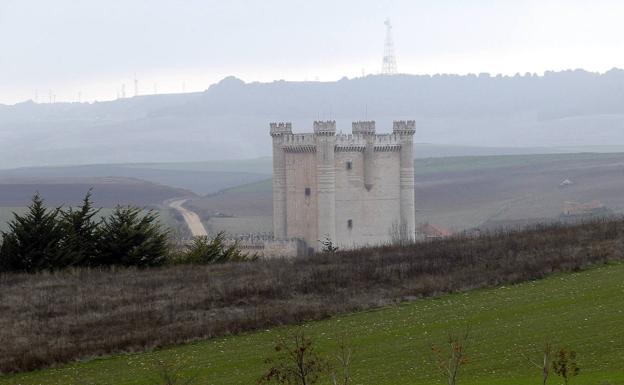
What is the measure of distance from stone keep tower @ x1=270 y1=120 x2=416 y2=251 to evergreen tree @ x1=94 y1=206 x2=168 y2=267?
28586 mm

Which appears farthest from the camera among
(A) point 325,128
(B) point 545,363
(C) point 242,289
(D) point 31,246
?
(A) point 325,128

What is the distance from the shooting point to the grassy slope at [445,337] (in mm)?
19578

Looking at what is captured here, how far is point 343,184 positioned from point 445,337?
1860 inches

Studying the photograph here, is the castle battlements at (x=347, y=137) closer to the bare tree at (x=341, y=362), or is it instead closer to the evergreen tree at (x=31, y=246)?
the evergreen tree at (x=31, y=246)

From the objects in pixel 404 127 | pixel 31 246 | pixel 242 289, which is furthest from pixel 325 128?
pixel 242 289

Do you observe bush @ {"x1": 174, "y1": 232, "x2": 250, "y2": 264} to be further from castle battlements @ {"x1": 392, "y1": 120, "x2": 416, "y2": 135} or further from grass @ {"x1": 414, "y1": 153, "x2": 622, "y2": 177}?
grass @ {"x1": 414, "y1": 153, "x2": 622, "y2": 177}

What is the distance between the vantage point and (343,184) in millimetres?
69750

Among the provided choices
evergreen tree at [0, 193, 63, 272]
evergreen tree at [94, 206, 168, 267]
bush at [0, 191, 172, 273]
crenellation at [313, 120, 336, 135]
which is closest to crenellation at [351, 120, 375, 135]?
crenellation at [313, 120, 336, 135]

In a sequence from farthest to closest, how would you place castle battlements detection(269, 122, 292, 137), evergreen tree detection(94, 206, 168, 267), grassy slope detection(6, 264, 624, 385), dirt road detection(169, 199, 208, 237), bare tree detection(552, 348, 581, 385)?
dirt road detection(169, 199, 208, 237), castle battlements detection(269, 122, 292, 137), evergreen tree detection(94, 206, 168, 267), grassy slope detection(6, 264, 624, 385), bare tree detection(552, 348, 581, 385)

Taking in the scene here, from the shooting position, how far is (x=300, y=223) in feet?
232

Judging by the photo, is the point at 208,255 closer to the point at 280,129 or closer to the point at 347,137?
the point at 347,137

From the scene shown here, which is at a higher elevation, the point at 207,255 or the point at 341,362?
the point at 341,362

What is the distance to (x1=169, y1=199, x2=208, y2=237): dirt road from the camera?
308ft

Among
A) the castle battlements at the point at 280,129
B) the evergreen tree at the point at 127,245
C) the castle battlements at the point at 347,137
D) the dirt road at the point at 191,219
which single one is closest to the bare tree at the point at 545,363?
the evergreen tree at the point at 127,245
